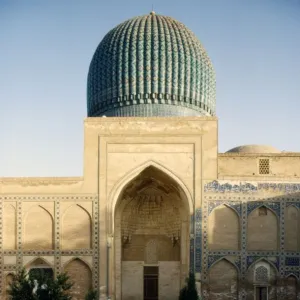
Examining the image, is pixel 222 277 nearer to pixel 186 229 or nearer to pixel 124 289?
pixel 186 229

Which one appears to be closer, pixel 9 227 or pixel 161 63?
pixel 9 227

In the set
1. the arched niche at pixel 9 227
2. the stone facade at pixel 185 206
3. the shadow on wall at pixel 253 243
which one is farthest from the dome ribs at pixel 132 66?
the arched niche at pixel 9 227

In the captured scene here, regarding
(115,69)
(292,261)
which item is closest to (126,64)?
(115,69)

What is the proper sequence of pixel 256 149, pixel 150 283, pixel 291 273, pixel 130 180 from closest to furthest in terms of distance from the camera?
pixel 291 273, pixel 130 180, pixel 150 283, pixel 256 149

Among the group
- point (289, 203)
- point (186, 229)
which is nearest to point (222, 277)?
point (186, 229)

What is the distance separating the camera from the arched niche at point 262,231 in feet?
33.9

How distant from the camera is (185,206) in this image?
1086 centimetres

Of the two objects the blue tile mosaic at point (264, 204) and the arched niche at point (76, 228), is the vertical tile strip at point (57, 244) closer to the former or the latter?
the arched niche at point (76, 228)

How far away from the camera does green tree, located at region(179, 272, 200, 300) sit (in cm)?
998

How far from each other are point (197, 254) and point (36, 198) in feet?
13.0

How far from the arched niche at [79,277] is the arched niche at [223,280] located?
9.28ft

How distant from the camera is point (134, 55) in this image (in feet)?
40.8

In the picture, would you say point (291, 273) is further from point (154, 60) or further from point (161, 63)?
point (154, 60)

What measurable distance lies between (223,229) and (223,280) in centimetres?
116
